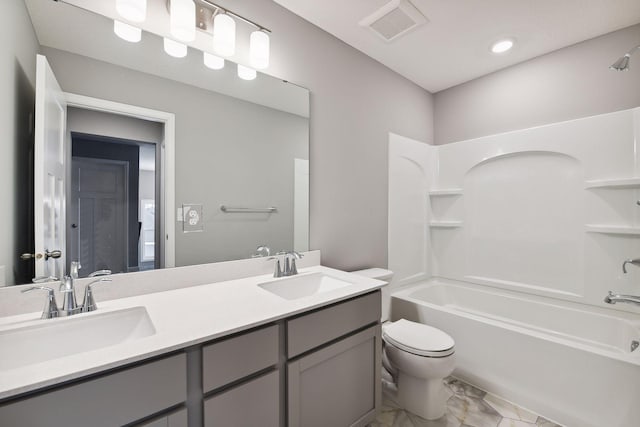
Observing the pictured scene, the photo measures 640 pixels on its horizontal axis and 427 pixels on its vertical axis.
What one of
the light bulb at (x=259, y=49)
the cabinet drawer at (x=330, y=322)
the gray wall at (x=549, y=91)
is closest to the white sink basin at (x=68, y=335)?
the cabinet drawer at (x=330, y=322)

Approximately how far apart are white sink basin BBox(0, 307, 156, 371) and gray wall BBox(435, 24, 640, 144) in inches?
122

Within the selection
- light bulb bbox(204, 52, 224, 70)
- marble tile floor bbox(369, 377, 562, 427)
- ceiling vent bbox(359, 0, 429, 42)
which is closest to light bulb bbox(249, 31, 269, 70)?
light bulb bbox(204, 52, 224, 70)

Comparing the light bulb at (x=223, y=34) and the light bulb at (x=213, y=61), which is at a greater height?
the light bulb at (x=223, y=34)

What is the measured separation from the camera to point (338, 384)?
4.42ft

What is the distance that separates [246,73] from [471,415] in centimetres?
250

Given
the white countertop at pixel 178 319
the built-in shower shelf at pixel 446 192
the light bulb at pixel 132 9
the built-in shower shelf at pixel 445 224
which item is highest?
the light bulb at pixel 132 9

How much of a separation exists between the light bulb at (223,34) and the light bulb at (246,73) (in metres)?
0.12

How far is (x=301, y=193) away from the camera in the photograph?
1932 millimetres

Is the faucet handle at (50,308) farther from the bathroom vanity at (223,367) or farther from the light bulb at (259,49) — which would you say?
the light bulb at (259,49)

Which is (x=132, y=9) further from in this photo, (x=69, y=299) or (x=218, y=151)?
(x=69, y=299)

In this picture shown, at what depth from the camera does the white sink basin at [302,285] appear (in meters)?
1.56

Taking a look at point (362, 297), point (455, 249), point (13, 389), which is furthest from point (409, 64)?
point (13, 389)

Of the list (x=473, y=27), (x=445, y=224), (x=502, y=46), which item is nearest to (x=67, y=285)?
(x=473, y=27)

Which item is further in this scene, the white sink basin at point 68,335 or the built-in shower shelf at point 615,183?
the built-in shower shelf at point 615,183
